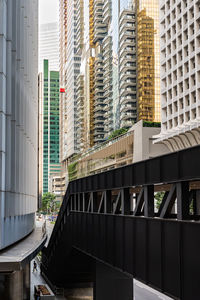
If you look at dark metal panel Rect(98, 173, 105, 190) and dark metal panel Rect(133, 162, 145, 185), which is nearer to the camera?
dark metal panel Rect(133, 162, 145, 185)

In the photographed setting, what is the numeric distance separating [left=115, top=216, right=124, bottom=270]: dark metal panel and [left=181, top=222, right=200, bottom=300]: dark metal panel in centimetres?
603

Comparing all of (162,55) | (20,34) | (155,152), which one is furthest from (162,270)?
(162,55)

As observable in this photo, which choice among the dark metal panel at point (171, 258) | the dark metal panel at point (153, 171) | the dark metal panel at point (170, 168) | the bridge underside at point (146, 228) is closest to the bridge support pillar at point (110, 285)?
the bridge underside at point (146, 228)

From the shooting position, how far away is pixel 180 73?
85.5 meters

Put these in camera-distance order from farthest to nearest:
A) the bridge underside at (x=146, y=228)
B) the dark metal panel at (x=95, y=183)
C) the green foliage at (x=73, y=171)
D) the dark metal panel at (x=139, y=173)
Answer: the green foliage at (x=73, y=171), the dark metal panel at (x=95, y=183), the dark metal panel at (x=139, y=173), the bridge underside at (x=146, y=228)

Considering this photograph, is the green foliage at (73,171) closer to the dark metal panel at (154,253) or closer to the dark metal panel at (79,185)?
the dark metal panel at (79,185)

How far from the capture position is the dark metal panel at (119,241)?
19.1m

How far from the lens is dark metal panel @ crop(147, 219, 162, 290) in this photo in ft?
48.4

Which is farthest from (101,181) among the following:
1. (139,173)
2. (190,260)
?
(190,260)

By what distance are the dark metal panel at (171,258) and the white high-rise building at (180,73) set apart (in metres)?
60.5

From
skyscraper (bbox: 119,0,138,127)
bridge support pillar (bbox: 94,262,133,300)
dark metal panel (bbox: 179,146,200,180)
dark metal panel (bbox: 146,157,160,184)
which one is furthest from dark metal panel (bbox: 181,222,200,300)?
skyscraper (bbox: 119,0,138,127)

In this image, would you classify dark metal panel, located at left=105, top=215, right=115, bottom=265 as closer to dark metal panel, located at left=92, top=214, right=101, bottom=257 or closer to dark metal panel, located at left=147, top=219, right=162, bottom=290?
dark metal panel, located at left=92, top=214, right=101, bottom=257

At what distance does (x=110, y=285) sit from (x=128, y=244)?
32.7 ft

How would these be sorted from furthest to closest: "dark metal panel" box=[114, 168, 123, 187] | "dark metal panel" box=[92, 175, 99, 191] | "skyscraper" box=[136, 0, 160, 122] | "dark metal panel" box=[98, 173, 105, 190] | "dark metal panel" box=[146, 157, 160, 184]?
"skyscraper" box=[136, 0, 160, 122] < "dark metal panel" box=[92, 175, 99, 191] < "dark metal panel" box=[98, 173, 105, 190] < "dark metal panel" box=[114, 168, 123, 187] < "dark metal panel" box=[146, 157, 160, 184]
